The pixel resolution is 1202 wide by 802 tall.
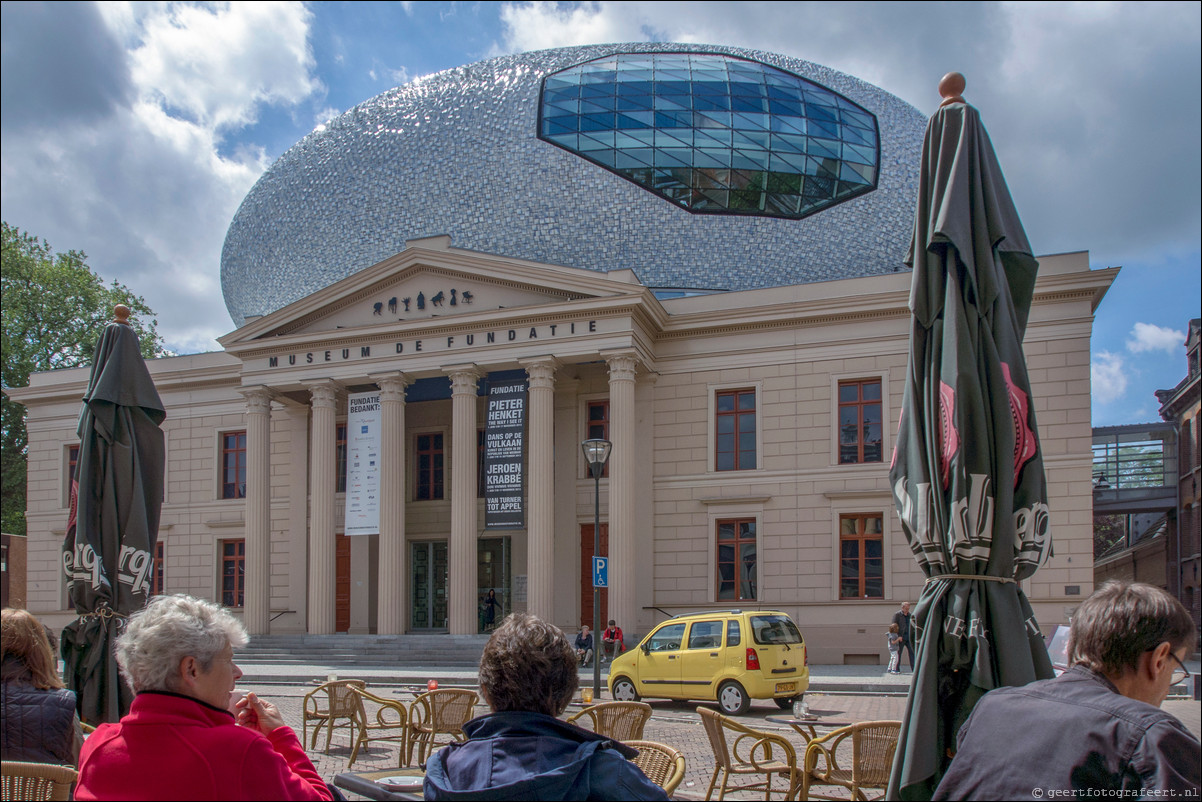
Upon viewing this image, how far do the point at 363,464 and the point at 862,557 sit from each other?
14.4 metres

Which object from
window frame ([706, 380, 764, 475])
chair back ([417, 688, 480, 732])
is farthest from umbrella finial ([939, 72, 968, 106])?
window frame ([706, 380, 764, 475])

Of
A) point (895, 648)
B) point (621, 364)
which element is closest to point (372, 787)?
point (895, 648)

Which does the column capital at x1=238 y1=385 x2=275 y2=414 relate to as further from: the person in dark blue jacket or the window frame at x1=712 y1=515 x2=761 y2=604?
the person in dark blue jacket

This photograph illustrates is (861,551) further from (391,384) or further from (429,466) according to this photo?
(391,384)

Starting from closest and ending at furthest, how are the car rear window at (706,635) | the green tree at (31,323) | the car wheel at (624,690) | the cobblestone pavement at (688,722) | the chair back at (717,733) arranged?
the chair back at (717,733) → the cobblestone pavement at (688,722) → the car rear window at (706,635) → the car wheel at (624,690) → the green tree at (31,323)

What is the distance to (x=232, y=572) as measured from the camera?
33.9 m

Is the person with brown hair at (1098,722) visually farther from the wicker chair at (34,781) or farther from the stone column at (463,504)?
the stone column at (463,504)

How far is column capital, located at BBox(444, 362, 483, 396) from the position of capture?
93.6ft

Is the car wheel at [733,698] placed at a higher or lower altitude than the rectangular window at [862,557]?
lower

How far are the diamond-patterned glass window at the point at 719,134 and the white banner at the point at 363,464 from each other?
1209 cm

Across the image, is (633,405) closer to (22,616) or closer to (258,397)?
(258,397)

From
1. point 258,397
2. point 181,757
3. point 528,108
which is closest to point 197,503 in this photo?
point 258,397

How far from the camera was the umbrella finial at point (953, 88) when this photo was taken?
661cm

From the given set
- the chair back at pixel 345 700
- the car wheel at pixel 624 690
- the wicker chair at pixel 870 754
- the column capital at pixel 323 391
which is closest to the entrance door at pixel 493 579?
the column capital at pixel 323 391
